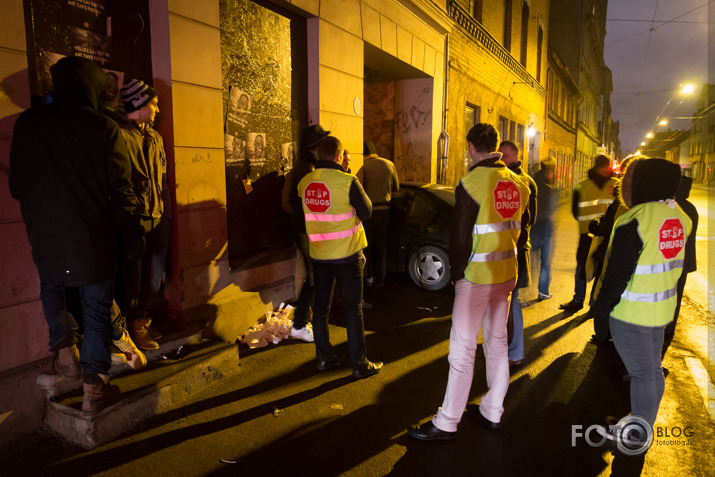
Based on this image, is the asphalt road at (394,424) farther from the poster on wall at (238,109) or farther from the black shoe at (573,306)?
the poster on wall at (238,109)

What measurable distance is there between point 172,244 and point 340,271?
1776 millimetres

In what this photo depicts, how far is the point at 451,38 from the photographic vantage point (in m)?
11.6

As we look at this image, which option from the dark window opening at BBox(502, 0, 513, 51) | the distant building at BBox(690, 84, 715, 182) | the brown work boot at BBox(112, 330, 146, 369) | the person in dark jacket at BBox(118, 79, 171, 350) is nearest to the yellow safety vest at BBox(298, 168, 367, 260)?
the person in dark jacket at BBox(118, 79, 171, 350)

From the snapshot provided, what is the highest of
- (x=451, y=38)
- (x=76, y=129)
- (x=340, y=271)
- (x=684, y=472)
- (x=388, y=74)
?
(x=451, y=38)

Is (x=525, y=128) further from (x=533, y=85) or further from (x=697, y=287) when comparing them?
(x=697, y=287)

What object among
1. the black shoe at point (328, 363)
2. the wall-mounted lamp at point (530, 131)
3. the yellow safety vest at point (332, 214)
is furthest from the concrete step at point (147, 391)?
the wall-mounted lamp at point (530, 131)

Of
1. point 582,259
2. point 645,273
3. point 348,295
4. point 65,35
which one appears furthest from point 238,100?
point 582,259

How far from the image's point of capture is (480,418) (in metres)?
3.47

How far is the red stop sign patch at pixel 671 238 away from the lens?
106 inches

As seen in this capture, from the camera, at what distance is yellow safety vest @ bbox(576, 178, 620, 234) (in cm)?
580

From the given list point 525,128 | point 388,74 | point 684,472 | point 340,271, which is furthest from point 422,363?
point 525,128

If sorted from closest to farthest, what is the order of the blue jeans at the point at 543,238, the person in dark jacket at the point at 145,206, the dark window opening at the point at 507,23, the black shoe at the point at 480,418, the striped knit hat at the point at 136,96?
the black shoe at the point at 480,418
the person in dark jacket at the point at 145,206
the striped knit hat at the point at 136,96
the blue jeans at the point at 543,238
the dark window opening at the point at 507,23

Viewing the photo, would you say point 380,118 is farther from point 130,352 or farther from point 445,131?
point 130,352

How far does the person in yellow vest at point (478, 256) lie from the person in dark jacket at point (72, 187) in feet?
7.06
